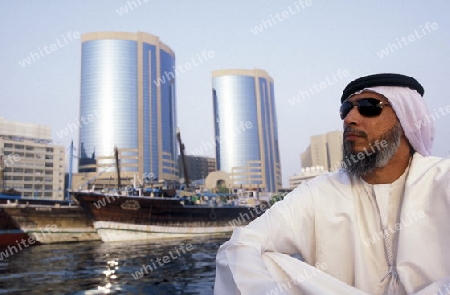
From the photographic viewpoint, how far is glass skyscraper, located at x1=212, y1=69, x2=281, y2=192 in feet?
461

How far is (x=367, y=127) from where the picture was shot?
176 centimetres

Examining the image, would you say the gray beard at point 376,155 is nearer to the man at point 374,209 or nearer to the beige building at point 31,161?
the man at point 374,209

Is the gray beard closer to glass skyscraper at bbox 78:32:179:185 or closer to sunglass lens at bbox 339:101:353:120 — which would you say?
sunglass lens at bbox 339:101:353:120

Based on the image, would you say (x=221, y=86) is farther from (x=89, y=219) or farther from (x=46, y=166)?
(x=89, y=219)

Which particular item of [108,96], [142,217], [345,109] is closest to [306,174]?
[108,96]

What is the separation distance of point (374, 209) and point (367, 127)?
0.41 m

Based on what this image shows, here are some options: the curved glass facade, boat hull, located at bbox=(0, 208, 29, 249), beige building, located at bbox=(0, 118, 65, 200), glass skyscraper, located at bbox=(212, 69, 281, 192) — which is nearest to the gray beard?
boat hull, located at bbox=(0, 208, 29, 249)

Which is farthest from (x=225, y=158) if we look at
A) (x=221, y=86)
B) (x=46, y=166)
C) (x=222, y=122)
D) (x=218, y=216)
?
(x=218, y=216)

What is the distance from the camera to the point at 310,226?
1782 millimetres

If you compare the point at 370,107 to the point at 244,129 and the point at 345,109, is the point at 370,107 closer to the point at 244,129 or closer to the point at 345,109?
the point at 345,109

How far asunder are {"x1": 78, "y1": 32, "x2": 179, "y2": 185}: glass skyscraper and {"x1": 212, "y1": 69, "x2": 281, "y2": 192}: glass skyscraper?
34636 mm

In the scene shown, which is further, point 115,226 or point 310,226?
point 115,226

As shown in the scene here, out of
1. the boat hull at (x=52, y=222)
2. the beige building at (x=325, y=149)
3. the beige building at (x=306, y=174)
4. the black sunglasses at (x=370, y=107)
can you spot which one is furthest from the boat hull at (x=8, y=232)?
the beige building at (x=325, y=149)

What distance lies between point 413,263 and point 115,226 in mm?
25275
